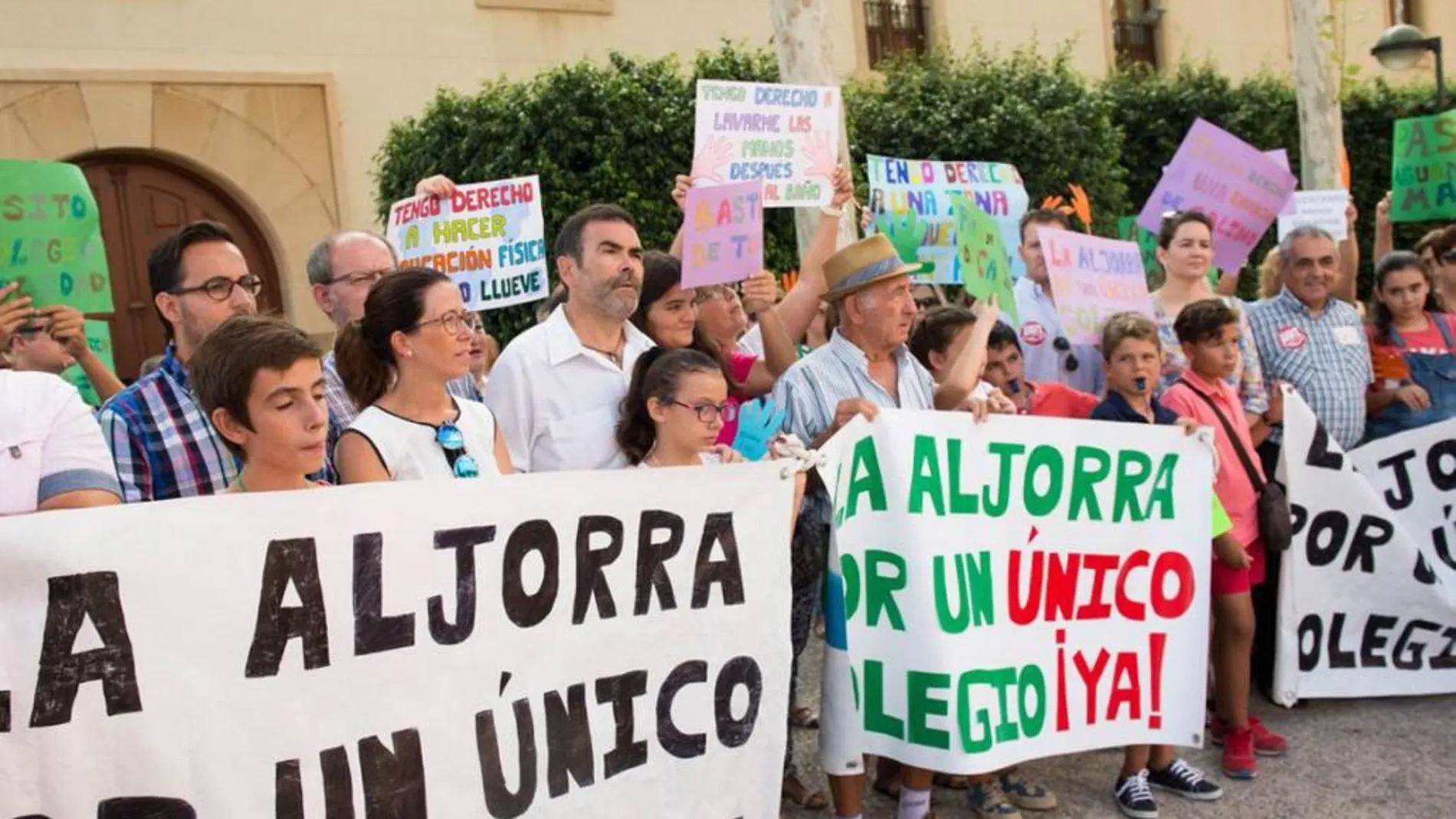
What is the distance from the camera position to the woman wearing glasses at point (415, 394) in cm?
320

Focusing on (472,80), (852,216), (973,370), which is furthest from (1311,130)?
(973,370)

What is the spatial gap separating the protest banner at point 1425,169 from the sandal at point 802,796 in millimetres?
5052

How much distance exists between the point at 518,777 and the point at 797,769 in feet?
5.87

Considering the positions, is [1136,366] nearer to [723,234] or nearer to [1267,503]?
[1267,503]

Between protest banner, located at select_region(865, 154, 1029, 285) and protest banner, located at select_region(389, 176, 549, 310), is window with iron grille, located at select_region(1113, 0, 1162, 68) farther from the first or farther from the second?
protest banner, located at select_region(389, 176, 549, 310)

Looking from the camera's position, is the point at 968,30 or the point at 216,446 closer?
the point at 216,446

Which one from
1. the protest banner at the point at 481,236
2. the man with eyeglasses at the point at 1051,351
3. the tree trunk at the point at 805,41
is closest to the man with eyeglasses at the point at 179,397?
the protest banner at the point at 481,236

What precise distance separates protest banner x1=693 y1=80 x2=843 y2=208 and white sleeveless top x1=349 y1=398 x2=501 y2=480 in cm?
191

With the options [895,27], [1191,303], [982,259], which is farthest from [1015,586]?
[895,27]

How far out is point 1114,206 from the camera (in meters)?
11.5

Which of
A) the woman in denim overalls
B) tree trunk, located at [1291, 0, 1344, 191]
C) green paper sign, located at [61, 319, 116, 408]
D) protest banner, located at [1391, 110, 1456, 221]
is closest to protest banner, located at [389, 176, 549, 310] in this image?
green paper sign, located at [61, 319, 116, 408]

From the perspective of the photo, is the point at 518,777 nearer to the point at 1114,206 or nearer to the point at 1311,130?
the point at 1114,206

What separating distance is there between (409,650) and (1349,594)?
3.65m

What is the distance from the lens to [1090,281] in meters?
5.43
